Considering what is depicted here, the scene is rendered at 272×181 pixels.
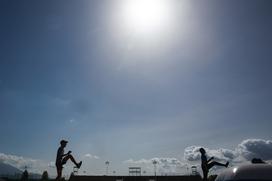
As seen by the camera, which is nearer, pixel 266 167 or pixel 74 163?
pixel 266 167

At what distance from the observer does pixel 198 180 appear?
35625 mm

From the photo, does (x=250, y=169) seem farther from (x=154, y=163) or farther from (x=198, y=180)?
(x=154, y=163)

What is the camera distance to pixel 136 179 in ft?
135

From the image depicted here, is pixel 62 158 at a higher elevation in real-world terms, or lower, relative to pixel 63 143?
lower

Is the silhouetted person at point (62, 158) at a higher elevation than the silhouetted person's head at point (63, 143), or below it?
below

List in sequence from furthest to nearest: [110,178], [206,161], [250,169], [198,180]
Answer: [110,178] < [198,180] < [206,161] < [250,169]

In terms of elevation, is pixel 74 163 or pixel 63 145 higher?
pixel 63 145

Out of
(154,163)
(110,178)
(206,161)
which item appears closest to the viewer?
(206,161)

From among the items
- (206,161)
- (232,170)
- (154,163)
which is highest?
(154,163)

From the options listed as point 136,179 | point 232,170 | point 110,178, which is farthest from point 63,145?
point 110,178

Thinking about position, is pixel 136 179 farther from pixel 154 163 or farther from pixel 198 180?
pixel 154 163

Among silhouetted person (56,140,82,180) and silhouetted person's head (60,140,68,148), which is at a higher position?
silhouetted person's head (60,140,68,148)

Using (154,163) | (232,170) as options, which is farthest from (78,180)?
(232,170)

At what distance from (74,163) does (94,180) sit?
3715cm
